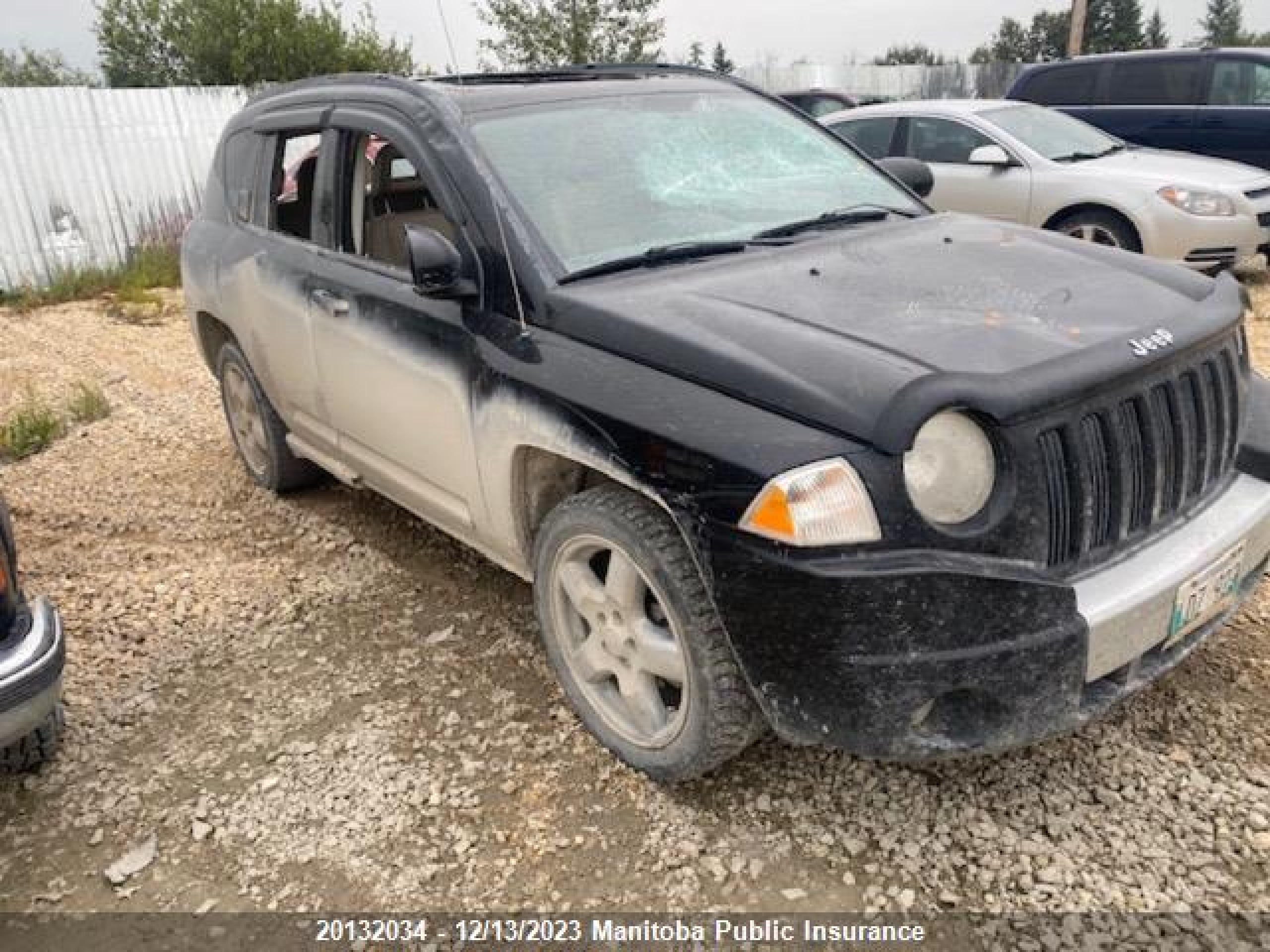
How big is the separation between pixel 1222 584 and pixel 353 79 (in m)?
3.18

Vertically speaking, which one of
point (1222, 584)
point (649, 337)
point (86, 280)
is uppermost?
point (649, 337)

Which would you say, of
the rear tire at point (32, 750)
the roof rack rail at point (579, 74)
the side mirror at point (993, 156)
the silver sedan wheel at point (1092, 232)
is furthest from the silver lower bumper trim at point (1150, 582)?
the side mirror at point (993, 156)

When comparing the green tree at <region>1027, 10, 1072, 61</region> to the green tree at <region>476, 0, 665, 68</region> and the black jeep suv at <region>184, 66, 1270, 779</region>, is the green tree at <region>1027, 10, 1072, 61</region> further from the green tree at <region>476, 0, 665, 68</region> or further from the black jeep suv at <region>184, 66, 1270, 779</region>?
the black jeep suv at <region>184, 66, 1270, 779</region>

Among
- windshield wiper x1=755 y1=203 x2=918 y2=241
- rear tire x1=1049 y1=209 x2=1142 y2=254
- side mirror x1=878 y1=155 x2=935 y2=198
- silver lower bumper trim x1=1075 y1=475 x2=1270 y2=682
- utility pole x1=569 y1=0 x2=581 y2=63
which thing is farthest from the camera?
utility pole x1=569 y1=0 x2=581 y2=63

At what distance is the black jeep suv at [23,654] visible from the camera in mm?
2469

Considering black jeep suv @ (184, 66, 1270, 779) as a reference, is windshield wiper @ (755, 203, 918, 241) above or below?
above

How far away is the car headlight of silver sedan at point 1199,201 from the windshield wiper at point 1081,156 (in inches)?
29.9

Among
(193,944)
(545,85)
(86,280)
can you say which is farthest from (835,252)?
(86,280)

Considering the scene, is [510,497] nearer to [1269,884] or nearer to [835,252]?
[835,252]

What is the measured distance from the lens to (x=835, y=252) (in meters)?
3.01

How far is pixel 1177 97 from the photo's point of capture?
31.9ft

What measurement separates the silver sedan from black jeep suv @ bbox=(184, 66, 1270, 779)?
4641 mm

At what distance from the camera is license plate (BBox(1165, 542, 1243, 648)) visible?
2365mm

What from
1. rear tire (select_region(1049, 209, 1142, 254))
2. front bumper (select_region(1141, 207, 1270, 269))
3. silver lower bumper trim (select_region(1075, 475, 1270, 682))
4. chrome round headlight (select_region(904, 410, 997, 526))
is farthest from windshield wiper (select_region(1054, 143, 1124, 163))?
chrome round headlight (select_region(904, 410, 997, 526))
